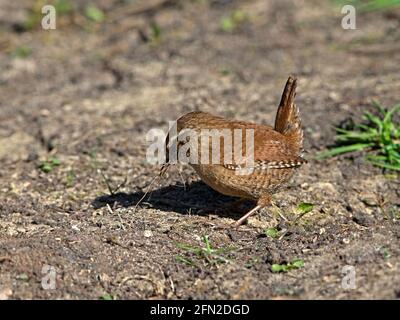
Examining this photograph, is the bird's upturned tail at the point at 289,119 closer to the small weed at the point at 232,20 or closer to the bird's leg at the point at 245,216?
the bird's leg at the point at 245,216

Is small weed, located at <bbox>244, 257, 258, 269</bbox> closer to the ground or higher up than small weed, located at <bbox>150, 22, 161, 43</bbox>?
closer to the ground

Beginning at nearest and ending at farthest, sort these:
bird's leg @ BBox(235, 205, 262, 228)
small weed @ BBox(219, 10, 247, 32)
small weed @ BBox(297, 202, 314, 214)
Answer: bird's leg @ BBox(235, 205, 262, 228) → small weed @ BBox(297, 202, 314, 214) → small weed @ BBox(219, 10, 247, 32)

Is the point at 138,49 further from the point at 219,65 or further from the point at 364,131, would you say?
the point at 364,131

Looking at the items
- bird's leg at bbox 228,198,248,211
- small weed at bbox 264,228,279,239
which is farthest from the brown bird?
bird's leg at bbox 228,198,248,211

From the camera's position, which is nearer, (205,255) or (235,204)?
(205,255)

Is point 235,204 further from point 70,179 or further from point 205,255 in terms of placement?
point 70,179

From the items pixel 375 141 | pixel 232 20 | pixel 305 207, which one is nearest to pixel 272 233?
pixel 305 207

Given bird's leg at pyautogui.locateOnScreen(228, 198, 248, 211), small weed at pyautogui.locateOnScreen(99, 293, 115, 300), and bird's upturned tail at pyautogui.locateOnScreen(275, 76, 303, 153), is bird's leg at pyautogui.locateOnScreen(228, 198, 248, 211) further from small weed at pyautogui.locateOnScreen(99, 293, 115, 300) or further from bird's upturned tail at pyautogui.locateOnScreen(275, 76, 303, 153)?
small weed at pyautogui.locateOnScreen(99, 293, 115, 300)
